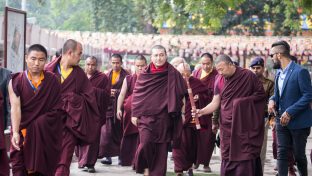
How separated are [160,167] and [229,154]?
1023mm

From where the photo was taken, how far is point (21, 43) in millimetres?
10781

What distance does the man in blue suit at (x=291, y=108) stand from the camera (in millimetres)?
8422

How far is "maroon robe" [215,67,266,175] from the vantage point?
8.42m

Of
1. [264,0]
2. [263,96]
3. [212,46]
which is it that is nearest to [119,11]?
[264,0]

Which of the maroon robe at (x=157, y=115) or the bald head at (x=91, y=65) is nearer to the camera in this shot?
the maroon robe at (x=157, y=115)

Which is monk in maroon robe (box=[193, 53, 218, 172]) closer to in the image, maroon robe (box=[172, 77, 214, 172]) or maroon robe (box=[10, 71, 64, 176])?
maroon robe (box=[172, 77, 214, 172])

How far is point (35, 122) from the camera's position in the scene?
7098 mm

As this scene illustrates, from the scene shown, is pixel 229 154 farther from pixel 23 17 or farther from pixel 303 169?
pixel 23 17

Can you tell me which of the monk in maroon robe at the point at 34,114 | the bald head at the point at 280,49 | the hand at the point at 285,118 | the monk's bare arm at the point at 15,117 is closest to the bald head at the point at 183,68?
the bald head at the point at 280,49

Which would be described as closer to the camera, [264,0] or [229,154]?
[229,154]

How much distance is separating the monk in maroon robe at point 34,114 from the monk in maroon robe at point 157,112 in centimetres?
209

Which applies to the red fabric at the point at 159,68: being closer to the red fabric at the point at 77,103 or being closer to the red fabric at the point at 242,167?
the red fabric at the point at 77,103

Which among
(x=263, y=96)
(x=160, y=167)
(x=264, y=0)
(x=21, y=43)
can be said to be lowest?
(x=160, y=167)

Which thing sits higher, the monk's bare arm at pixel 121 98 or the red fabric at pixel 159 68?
the red fabric at pixel 159 68
